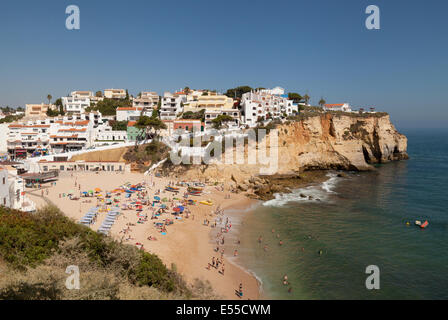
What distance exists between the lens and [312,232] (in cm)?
2384

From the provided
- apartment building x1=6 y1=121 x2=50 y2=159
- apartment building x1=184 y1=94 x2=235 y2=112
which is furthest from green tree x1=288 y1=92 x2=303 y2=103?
apartment building x1=6 y1=121 x2=50 y2=159

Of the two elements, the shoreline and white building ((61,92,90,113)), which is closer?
the shoreline

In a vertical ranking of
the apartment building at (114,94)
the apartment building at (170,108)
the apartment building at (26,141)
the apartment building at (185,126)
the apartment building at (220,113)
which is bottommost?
the apartment building at (26,141)

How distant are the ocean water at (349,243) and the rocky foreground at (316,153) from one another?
5675mm

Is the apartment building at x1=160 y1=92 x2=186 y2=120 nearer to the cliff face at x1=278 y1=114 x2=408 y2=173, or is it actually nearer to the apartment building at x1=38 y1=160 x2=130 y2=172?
the apartment building at x1=38 y1=160 x2=130 y2=172

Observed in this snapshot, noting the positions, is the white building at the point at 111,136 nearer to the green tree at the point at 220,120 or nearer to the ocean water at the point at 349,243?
the green tree at the point at 220,120

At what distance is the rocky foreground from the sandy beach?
351 cm

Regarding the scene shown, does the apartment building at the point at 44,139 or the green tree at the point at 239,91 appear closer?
the apartment building at the point at 44,139

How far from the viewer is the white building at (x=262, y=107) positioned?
5831 centimetres

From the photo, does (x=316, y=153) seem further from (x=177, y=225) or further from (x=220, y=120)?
(x=177, y=225)

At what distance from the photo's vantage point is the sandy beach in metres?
17.5

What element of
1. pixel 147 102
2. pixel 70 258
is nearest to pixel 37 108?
pixel 147 102

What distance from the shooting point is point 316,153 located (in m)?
50.7

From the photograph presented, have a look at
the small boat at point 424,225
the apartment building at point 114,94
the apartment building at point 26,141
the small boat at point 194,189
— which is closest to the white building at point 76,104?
the apartment building at point 114,94
